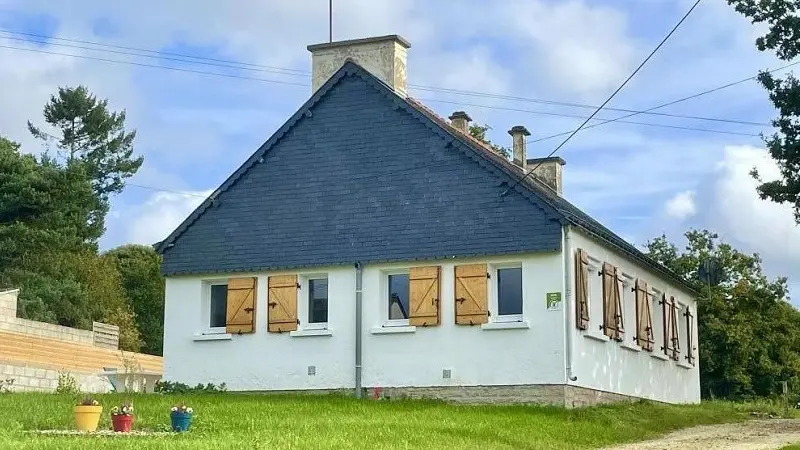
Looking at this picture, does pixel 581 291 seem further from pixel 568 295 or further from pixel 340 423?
pixel 340 423

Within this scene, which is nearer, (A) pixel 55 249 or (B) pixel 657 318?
(B) pixel 657 318

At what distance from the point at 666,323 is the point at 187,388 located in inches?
501

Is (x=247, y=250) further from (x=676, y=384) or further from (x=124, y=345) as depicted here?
(x=124, y=345)

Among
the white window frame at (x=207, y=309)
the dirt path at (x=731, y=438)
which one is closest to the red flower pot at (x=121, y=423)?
the dirt path at (x=731, y=438)

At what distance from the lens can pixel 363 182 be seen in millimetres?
27969

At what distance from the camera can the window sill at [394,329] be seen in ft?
87.4

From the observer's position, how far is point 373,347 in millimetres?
26938

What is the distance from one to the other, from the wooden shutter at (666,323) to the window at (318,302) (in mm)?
9570

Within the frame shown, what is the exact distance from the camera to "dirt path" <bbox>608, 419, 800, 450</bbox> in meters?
19.1

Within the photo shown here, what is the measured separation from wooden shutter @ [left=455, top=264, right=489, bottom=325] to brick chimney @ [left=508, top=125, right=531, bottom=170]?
8377 millimetres

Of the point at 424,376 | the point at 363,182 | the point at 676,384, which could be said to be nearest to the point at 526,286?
the point at 424,376

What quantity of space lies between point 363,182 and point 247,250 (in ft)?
10.3

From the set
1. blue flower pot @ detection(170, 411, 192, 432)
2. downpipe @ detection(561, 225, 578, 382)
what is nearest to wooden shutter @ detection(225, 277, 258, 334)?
downpipe @ detection(561, 225, 578, 382)

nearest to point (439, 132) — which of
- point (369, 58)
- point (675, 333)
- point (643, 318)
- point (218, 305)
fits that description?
point (369, 58)
